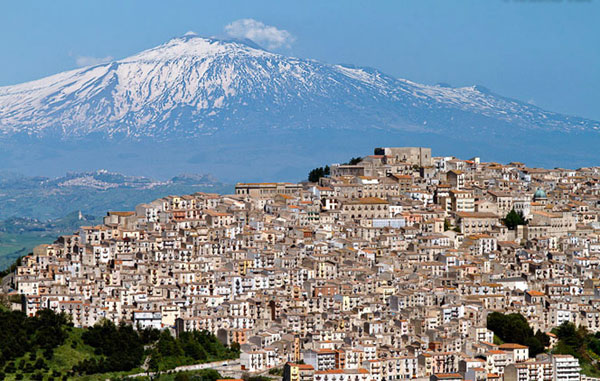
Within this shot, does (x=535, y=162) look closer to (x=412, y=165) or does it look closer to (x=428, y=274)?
(x=412, y=165)

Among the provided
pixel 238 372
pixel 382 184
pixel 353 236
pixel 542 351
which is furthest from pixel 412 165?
pixel 238 372

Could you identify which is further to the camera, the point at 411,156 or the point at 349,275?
the point at 411,156

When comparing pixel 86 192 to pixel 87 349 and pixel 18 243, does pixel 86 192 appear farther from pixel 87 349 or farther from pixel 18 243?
pixel 87 349

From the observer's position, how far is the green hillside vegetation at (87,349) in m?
42.4

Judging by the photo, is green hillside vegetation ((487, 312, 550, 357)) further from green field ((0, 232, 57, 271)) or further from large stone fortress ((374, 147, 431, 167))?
green field ((0, 232, 57, 271))

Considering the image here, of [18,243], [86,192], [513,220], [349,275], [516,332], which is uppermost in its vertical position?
[86,192]

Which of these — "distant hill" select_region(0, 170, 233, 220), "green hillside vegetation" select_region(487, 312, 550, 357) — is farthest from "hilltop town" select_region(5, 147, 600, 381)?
"distant hill" select_region(0, 170, 233, 220)

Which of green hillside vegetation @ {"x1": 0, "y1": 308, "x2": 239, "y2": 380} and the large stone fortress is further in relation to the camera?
the large stone fortress

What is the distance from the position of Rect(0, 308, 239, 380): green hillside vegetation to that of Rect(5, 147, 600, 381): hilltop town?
0.95 meters

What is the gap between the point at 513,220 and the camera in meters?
58.3

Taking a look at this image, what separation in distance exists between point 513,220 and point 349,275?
441 inches

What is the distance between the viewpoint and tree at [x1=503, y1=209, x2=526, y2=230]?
5815 cm

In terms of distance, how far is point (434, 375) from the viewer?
42406 millimetres

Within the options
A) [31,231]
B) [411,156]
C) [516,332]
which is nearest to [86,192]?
[31,231]
